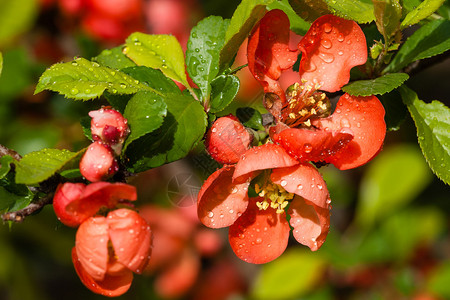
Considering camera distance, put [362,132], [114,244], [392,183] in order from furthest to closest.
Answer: [392,183], [362,132], [114,244]

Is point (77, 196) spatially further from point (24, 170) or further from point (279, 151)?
point (279, 151)

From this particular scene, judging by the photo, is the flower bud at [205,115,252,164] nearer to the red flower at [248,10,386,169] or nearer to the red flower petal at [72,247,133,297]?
the red flower at [248,10,386,169]

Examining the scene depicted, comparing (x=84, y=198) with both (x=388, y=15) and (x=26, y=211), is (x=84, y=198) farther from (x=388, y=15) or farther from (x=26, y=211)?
(x=388, y=15)

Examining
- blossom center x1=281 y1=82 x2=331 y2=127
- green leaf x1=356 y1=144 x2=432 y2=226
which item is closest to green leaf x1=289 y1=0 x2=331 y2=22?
blossom center x1=281 y1=82 x2=331 y2=127

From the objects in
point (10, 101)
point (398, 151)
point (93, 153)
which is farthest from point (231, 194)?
point (398, 151)

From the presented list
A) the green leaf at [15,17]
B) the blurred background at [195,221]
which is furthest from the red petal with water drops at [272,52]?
the green leaf at [15,17]

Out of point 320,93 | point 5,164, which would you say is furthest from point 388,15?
point 5,164
